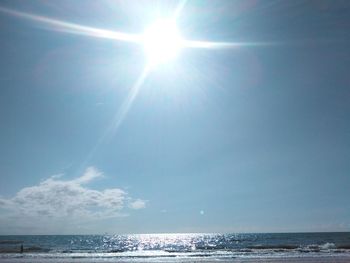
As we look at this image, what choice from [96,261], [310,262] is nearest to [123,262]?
[96,261]

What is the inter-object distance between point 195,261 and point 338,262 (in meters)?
14.6

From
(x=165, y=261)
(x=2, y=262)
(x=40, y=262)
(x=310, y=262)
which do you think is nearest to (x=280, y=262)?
(x=310, y=262)

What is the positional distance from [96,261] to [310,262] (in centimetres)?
2297

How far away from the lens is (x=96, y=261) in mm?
46875

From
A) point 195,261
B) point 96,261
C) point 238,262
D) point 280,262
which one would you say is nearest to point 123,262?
point 96,261

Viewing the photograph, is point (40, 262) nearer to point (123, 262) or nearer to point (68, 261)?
point (68, 261)

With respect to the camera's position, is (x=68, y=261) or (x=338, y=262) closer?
(x=338, y=262)

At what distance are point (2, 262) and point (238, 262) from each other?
25199mm

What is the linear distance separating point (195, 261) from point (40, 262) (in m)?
16.7

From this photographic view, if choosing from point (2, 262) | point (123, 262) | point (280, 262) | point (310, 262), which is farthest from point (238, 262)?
point (2, 262)

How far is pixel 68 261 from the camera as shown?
46.2 meters

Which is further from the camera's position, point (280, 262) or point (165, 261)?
point (165, 261)

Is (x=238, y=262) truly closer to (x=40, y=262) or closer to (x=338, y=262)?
(x=338, y=262)

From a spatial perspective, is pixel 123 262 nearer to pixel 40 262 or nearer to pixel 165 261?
pixel 165 261
